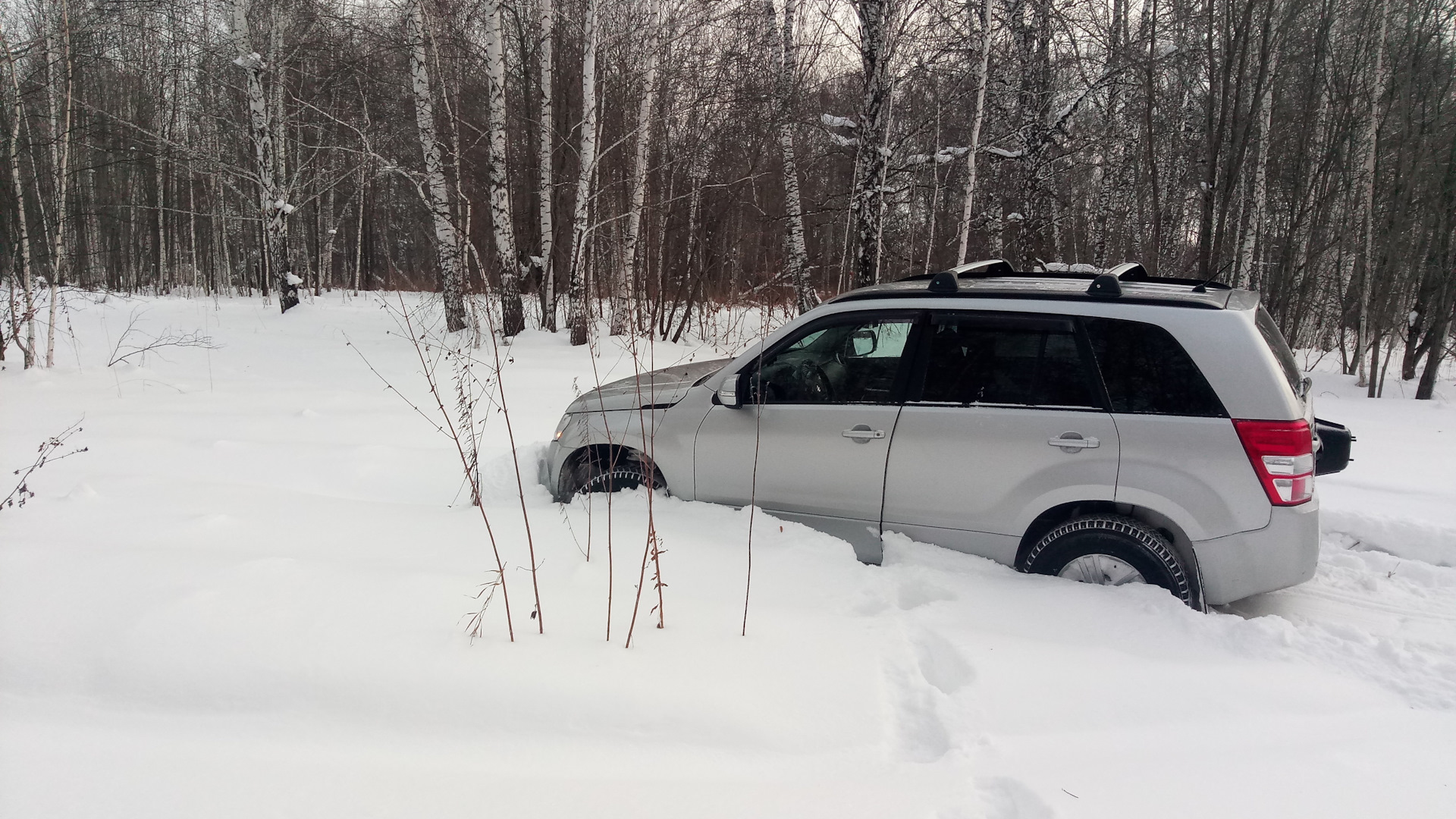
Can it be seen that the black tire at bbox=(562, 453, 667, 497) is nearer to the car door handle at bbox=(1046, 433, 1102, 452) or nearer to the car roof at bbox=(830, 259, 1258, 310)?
the car roof at bbox=(830, 259, 1258, 310)

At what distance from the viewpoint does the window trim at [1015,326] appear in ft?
11.7

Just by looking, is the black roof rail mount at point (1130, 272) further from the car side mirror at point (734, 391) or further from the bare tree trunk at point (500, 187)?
the bare tree trunk at point (500, 187)

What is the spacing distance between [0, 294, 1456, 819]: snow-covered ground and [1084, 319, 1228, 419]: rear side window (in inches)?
34.2

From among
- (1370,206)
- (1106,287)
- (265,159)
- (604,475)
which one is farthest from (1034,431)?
(265,159)

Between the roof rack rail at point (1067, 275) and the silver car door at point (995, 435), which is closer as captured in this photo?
the silver car door at point (995, 435)

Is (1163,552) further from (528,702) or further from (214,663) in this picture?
(214,663)

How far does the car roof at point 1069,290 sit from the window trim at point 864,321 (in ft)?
0.34

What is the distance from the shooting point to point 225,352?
11.5 metres

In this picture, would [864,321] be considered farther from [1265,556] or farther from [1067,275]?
[1265,556]

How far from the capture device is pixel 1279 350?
12.0 ft

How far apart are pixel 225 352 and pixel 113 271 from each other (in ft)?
83.4

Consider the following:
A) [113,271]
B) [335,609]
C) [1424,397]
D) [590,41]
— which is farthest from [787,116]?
[113,271]

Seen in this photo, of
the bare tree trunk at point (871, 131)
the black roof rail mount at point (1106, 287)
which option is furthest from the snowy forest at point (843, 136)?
the black roof rail mount at point (1106, 287)

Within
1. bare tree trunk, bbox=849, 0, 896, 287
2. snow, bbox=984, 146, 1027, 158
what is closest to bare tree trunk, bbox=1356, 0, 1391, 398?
snow, bbox=984, 146, 1027, 158
